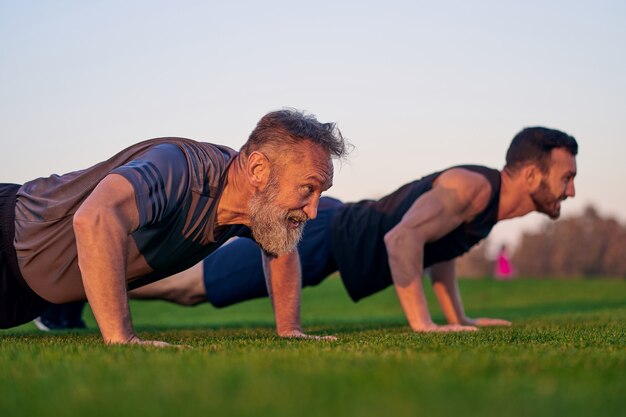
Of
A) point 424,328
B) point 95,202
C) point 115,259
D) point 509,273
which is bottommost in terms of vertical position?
point 509,273

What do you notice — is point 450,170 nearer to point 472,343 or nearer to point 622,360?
point 472,343

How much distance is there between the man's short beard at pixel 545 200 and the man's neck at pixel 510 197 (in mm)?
55


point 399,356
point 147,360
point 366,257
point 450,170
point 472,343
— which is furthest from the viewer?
point 366,257

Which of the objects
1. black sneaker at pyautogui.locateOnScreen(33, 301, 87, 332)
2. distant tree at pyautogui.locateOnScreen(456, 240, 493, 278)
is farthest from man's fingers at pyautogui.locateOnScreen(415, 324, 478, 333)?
distant tree at pyautogui.locateOnScreen(456, 240, 493, 278)

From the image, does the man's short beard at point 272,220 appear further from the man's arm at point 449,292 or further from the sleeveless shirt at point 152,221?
the man's arm at point 449,292

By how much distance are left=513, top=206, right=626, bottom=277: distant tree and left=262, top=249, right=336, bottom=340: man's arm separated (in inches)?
1432

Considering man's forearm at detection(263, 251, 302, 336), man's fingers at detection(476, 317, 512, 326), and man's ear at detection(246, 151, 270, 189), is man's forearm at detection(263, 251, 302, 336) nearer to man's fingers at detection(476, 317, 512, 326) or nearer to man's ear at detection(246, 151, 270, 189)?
man's ear at detection(246, 151, 270, 189)

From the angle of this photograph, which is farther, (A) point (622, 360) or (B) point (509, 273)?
(B) point (509, 273)

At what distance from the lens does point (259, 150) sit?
4.09 metres

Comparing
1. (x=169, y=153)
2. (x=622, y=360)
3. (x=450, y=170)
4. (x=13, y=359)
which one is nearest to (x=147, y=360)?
(x=13, y=359)

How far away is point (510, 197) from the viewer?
6285 mm

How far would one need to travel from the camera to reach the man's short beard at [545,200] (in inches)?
249

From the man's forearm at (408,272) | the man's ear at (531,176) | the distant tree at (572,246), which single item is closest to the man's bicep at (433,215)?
the man's forearm at (408,272)

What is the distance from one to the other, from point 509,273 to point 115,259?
854 inches
